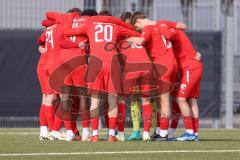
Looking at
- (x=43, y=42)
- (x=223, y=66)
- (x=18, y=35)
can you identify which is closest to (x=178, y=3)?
(x=223, y=66)

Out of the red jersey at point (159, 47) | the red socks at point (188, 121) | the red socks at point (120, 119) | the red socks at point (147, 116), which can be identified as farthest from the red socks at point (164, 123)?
the red jersey at point (159, 47)

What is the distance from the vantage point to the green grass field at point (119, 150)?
36.1ft

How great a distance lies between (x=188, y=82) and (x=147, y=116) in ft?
2.91

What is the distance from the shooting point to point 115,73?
14562mm

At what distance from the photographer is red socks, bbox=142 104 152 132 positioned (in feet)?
48.1

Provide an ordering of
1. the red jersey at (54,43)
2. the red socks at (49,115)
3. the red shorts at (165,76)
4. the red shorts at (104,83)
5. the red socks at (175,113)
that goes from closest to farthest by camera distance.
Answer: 1. the red shorts at (104,83)
2. the red shorts at (165,76)
3. the red jersey at (54,43)
4. the red socks at (49,115)
5. the red socks at (175,113)

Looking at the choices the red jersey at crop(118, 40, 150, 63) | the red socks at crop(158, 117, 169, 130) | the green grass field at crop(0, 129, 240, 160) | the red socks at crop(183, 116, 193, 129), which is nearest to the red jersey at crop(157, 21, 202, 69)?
the red jersey at crop(118, 40, 150, 63)

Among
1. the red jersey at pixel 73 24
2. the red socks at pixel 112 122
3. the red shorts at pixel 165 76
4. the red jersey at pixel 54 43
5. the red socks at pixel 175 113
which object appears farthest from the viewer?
the red socks at pixel 175 113

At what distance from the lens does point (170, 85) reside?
15312 millimetres

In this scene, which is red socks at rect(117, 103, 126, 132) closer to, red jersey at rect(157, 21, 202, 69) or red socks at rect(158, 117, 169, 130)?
red socks at rect(158, 117, 169, 130)

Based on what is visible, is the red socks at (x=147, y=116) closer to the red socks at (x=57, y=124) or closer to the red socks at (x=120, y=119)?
the red socks at (x=120, y=119)

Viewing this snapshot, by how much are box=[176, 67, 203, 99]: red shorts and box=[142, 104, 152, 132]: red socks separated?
0.53 metres

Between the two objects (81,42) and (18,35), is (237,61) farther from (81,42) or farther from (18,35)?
(81,42)

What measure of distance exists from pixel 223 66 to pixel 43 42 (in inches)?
334
